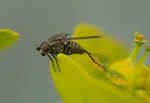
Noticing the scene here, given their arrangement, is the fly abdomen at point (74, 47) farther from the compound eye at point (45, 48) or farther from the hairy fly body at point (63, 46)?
the compound eye at point (45, 48)

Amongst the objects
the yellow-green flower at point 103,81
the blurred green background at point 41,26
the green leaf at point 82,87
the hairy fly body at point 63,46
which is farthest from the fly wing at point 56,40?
the blurred green background at point 41,26

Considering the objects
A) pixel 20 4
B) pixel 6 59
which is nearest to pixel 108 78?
pixel 6 59

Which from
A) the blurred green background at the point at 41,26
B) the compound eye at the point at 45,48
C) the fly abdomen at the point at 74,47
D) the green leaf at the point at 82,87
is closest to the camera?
the green leaf at the point at 82,87

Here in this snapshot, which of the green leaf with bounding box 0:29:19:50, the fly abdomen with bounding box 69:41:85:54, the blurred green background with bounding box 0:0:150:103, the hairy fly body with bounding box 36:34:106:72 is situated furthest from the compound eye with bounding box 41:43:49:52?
the blurred green background with bounding box 0:0:150:103

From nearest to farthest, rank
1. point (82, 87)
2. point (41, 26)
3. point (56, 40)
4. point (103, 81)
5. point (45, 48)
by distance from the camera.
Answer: point (103, 81) → point (82, 87) → point (45, 48) → point (56, 40) → point (41, 26)

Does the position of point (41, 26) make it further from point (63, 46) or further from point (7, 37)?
point (7, 37)

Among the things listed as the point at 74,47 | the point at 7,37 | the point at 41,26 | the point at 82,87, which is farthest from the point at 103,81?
the point at 41,26

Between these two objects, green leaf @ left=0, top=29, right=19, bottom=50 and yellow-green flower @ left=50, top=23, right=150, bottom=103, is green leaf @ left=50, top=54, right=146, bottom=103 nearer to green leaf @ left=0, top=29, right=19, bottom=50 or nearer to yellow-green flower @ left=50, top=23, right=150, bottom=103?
yellow-green flower @ left=50, top=23, right=150, bottom=103
